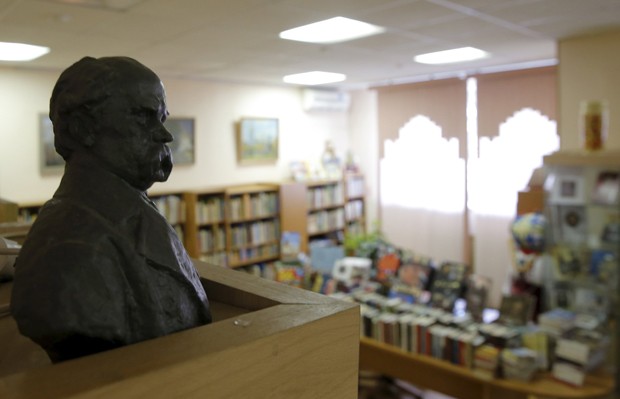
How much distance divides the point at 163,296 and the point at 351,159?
6.59 meters

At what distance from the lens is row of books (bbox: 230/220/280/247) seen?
238 inches

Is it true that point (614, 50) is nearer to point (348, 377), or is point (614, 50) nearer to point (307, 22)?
point (307, 22)

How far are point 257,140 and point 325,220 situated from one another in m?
1.43

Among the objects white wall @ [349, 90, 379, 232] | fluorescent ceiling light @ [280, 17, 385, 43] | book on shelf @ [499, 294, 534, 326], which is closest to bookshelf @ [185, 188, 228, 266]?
white wall @ [349, 90, 379, 232]

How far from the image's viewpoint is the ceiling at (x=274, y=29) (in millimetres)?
2752

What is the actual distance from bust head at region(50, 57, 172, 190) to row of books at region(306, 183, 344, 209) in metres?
5.76

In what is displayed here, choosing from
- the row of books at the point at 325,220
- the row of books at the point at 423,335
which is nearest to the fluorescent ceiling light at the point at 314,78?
the row of books at the point at 325,220

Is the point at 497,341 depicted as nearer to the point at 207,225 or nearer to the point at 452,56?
the point at 452,56

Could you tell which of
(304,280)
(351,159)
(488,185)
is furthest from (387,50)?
(351,159)

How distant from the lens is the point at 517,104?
220 inches

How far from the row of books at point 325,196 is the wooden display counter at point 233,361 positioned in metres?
5.81

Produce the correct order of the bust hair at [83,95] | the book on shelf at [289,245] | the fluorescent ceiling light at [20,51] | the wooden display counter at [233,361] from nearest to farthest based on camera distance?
the wooden display counter at [233,361]
the bust hair at [83,95]
the fluorescent ceiling light at [20,51]
the book on shelf at [289,245]

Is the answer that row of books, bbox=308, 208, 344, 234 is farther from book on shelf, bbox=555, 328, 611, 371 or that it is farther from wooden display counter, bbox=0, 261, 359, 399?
wooden display counter, bbox=0, 261, 359, 399

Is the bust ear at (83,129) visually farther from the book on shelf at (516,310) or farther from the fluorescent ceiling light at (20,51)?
the fluorescent ceiling light at (20,51)
